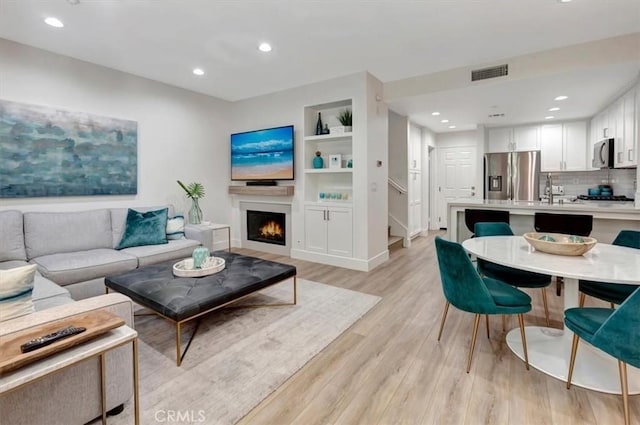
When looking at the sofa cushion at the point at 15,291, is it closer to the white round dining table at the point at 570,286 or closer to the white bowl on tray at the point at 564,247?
the white round dining table at the point at 570,286

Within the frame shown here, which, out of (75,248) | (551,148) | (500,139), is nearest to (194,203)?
(75,248)

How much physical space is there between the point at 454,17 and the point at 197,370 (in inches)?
143

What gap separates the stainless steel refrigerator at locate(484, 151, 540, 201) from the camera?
6.55 meters

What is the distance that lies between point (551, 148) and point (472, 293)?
20.0 feet

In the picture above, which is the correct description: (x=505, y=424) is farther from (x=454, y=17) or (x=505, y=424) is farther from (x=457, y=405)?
(x=454, y=17)

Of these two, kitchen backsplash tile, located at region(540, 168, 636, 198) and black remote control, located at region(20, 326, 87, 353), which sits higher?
kitchen backsplash tile, located at region(540, 168, 636, 198)

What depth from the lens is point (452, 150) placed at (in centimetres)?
786

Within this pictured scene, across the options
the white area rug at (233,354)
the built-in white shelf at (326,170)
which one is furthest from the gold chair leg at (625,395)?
the built-in white shelf at (326,170)

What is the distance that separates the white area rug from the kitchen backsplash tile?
5.30m

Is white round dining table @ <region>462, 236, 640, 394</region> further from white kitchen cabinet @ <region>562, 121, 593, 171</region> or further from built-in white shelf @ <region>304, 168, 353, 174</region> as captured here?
white kitchen cabinet @ <region>562, 121, 593, 171</region>

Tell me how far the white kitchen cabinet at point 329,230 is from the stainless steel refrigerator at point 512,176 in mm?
4206

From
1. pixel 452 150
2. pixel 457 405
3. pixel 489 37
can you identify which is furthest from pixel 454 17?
pixel 452 150

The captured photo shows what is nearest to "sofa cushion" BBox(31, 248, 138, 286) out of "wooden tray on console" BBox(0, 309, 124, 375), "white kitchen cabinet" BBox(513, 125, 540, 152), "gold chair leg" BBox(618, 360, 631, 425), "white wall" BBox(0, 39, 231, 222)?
"white wall" BBox(0, 39, 231, 222)

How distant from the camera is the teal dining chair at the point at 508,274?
8.26ft
